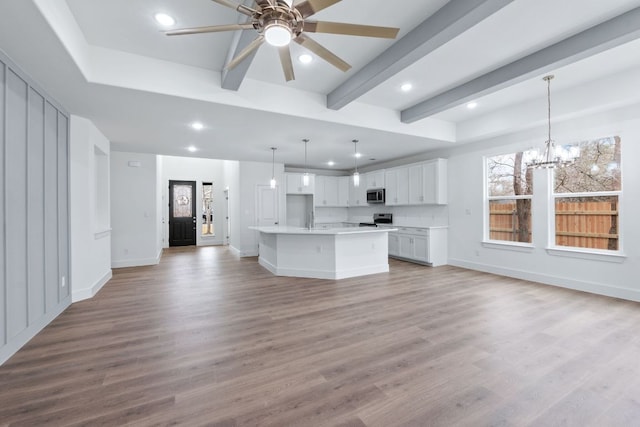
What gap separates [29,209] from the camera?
2775 millimetres

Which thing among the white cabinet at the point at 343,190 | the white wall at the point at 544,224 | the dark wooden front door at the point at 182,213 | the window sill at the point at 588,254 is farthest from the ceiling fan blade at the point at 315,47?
the dark wooden front door at the point at 182,213

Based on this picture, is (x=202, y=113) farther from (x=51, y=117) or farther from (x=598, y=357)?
(x=598, y=357)

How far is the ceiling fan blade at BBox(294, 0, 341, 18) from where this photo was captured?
1642 mm

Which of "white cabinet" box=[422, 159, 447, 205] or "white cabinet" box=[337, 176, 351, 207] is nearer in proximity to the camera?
"white cabinet" box=[422, 159, 447, 205]

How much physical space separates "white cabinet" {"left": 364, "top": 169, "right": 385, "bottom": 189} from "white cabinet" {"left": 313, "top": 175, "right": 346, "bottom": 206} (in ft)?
3.66

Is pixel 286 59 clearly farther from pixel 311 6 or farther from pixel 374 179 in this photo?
pixel 374 179

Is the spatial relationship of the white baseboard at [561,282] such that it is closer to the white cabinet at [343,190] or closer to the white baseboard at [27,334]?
the white cabinet at [343,190]

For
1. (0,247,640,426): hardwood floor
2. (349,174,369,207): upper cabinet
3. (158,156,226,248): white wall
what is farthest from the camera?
(158,156,226,248): white wall

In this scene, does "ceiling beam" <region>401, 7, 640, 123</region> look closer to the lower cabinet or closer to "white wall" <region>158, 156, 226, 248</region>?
the lower cabinet

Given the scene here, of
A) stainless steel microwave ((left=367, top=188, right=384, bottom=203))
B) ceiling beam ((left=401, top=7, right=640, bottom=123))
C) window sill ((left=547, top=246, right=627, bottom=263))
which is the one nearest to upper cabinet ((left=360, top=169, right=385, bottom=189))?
stainless steel microwave ((left=367, top=188, right=384, bottom=203))

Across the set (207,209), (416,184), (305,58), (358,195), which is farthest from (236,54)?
(207,209)

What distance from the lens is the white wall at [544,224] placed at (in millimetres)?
3799

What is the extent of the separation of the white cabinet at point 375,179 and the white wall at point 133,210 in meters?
5.40

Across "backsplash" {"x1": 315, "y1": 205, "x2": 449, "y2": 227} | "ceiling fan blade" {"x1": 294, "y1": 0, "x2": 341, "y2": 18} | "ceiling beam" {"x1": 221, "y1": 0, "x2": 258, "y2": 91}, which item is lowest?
"backsplash" {"x1": 315, "y1": 205, "x2": 449, "y2": 227}
